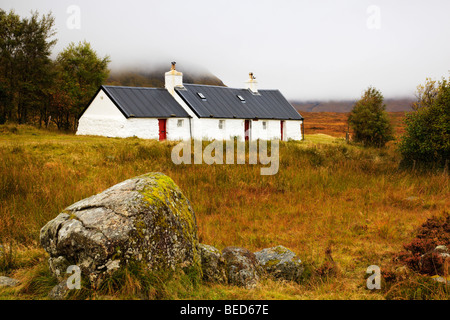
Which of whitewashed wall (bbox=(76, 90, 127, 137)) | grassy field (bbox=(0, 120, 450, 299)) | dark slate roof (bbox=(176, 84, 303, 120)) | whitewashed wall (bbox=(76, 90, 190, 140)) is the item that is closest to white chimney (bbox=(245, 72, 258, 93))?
dark slate roof (bbox=(176, 84, 303, 120))

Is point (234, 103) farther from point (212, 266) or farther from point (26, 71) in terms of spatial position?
point (212, 266)

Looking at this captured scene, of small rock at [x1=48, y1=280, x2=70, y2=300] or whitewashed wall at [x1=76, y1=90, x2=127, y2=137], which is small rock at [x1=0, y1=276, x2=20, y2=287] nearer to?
small rock at [x1=48, y1=280, x2=70, y2=300]

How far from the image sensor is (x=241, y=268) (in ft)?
22.0

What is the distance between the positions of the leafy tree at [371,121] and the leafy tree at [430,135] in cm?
1765

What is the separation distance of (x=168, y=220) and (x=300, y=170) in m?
11.4

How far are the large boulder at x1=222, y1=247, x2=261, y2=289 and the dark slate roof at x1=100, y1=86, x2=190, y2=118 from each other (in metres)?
24.9

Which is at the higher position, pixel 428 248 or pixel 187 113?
pixel 187 113

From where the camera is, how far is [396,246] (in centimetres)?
921

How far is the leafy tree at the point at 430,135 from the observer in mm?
18516

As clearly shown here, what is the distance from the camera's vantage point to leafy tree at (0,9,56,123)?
114 feet

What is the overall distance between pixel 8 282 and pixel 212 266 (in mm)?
2876

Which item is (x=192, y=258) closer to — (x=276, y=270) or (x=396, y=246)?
(x=276, y=270)

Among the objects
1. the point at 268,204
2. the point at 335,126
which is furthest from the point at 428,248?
the point at 335,126
